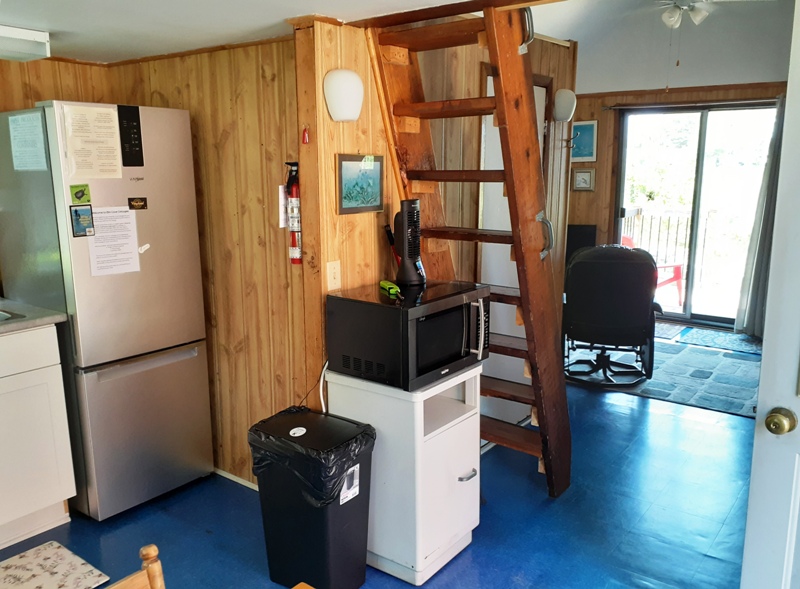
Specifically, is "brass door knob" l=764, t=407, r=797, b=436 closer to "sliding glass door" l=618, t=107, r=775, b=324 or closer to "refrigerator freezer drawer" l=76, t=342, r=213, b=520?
"refrigerator freezer drawer" l=76, t=342, r=213, b=520

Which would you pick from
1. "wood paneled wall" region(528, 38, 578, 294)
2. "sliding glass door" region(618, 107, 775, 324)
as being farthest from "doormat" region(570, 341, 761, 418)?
"wood paneled wall" region(528, 38, 578, 294)

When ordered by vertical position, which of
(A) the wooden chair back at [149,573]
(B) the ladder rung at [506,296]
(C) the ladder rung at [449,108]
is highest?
(C) the ladder rung at [449,108]

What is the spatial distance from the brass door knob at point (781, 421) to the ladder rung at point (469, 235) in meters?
1.20

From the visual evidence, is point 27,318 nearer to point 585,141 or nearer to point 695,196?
point 585,141

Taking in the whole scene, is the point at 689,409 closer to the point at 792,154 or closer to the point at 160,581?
the point at 792,154

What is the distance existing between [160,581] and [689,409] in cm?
Answer: 390

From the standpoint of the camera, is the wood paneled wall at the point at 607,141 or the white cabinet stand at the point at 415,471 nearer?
the white cabinet stand at the point at 415,471

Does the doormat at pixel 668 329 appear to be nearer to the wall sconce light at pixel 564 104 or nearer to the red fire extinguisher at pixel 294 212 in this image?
the wall sconce light at pixel 564 104

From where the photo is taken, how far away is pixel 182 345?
9.81 feet

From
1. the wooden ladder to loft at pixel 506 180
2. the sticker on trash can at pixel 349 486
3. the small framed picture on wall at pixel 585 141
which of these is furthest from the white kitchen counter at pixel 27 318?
→ the small framed picture on wall at pixel 585 141

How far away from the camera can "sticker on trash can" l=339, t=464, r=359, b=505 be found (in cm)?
224

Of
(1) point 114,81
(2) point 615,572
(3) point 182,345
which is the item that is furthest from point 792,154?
(1) point 114,81

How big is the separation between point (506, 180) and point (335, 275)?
776mm

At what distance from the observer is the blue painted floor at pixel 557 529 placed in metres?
2.47
